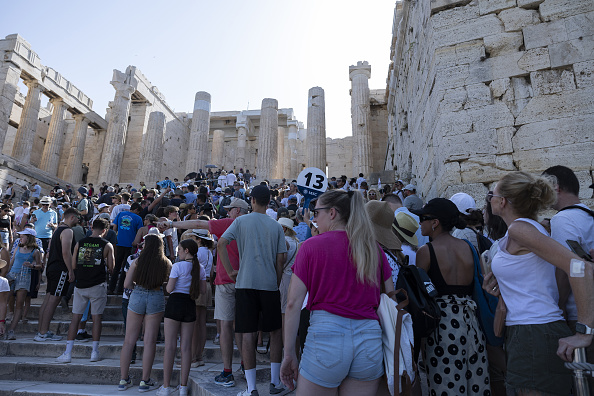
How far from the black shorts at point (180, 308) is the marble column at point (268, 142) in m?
20.2

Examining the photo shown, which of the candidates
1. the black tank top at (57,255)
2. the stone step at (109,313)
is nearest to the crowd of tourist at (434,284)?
the stone step at (109,313)

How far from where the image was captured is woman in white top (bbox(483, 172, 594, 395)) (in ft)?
7.01

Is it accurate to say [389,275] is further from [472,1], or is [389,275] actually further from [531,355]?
[472,1]

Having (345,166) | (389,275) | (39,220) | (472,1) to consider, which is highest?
(345,166)

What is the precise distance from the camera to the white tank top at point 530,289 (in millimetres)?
2307

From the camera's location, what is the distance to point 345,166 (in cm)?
3080

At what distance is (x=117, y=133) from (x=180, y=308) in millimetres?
26246

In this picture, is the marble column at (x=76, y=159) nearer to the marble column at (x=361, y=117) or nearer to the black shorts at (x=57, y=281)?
the marble column at (x=361, y=117)

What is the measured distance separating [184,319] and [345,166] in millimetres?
27213

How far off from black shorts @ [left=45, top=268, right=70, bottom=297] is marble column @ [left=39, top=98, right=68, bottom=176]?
79.5 ft

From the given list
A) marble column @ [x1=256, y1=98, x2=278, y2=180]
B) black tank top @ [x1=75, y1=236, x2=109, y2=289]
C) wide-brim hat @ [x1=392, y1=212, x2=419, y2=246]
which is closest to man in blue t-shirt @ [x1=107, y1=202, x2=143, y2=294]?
black tank top @ [x1=75, y1=236, x2=109, y2=289]

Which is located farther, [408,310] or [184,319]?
[184,319]

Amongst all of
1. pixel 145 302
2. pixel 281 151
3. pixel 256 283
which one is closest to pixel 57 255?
pixel 145 302

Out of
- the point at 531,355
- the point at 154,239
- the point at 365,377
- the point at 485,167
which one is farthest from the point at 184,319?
the point at 485,167
